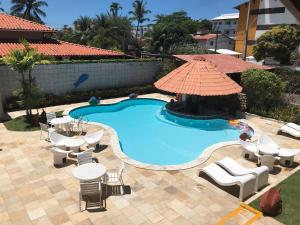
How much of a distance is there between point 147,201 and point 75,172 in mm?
2753

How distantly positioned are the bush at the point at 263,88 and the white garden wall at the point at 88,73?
38.7ft

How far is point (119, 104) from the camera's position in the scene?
24.0 metres

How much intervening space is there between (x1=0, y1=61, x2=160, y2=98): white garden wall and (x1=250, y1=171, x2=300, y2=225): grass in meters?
19.1

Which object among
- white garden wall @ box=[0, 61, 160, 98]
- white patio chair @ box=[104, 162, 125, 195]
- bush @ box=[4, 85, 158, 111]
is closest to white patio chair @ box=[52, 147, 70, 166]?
white patio chair @ box=[104, 162, 125, 195]

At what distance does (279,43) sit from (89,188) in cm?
3557

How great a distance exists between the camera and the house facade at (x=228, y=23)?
9752 cm

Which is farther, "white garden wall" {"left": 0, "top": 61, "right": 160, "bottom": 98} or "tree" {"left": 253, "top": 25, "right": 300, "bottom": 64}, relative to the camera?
"tree" {"left": 253, "top": 25, "right": 300, "bottom": 64}

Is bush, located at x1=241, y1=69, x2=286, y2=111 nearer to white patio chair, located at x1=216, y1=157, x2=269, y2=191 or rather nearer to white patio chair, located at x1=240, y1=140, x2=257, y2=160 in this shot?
white patio chair, located at x1=240, y1=140, x2=257, y2=160

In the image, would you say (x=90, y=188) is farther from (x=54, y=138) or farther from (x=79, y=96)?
(x=79, y=96)

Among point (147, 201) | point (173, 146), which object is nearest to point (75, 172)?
point (147, 201)

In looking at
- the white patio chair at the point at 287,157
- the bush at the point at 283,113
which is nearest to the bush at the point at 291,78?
the bush at the point at 283,113

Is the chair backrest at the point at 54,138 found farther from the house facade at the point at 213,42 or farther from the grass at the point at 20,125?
the house facade at the point at 213,42

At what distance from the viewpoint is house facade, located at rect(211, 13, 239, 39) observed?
97.5 m

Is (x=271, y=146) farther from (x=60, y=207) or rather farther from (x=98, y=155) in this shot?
(x=60, y=207)
